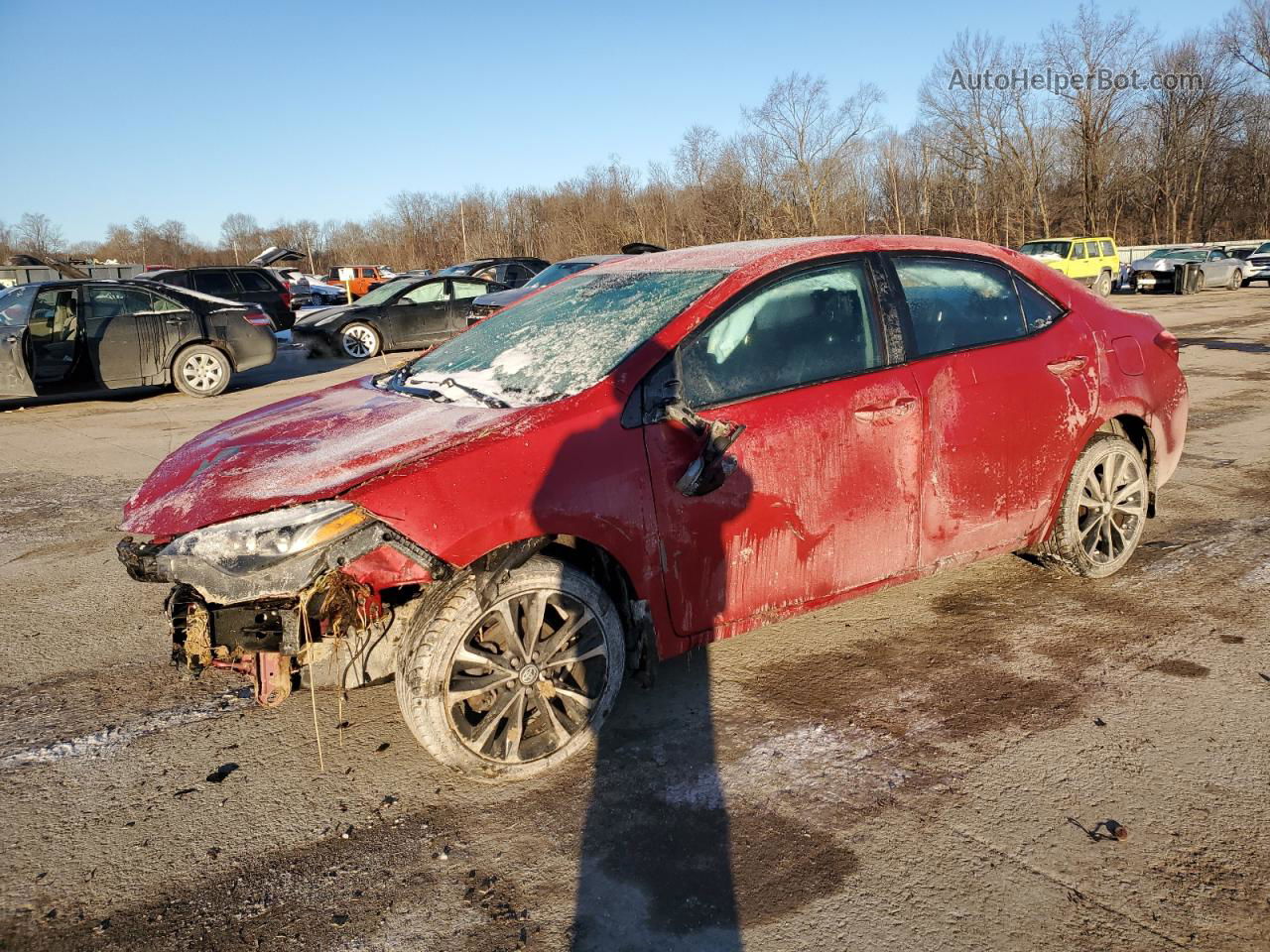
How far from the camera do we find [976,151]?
50.0m

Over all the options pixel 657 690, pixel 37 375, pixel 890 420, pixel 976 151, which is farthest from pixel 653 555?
pixel 976 151

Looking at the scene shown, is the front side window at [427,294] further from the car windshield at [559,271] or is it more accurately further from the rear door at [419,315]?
the car windshield at [559,271]

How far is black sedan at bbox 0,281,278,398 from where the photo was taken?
11.5 m

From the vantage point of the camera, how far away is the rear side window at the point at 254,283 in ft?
67.3

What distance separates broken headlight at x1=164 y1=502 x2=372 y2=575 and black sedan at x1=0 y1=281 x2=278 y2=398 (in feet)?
35.2

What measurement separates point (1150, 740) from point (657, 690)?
1754 millimetres

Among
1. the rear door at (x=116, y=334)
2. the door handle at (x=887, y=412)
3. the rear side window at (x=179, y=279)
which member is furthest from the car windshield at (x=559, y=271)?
the door handle at (x=887, y=412)

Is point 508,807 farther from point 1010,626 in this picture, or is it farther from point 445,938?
point 1010,626

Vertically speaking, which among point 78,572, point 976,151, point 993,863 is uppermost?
point 976,151

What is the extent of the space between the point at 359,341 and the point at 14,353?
6308 mm

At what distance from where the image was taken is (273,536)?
2752mm

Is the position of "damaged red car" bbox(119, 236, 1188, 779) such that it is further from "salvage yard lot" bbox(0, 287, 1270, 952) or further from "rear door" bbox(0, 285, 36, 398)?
"rear door" bbox(0, 285, 36, 398)

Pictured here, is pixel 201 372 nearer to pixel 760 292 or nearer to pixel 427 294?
pixel 427 294

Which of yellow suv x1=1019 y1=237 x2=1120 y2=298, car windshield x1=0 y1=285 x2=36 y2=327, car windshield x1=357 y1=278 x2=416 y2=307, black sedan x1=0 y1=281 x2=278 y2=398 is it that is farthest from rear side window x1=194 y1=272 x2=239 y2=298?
yellow suv x1=1019 y1=237 x2=1120 y2=298
